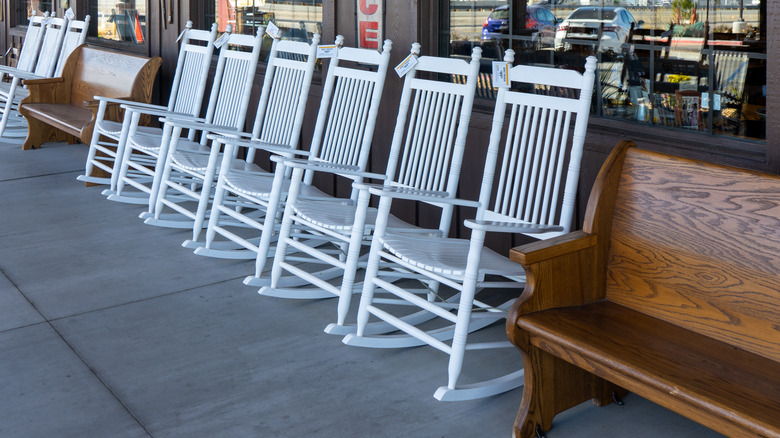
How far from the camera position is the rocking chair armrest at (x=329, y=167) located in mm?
3361

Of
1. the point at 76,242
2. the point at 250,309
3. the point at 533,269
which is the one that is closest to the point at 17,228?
the point at 76,242

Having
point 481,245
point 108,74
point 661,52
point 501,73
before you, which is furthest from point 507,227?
point 108,74

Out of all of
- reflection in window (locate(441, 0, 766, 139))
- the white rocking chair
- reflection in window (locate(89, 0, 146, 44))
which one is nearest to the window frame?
reflection in window (locate(441, 0, 766, 139))

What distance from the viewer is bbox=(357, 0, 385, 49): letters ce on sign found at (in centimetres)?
419

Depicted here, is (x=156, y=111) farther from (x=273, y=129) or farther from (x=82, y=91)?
(x=82, y=91)

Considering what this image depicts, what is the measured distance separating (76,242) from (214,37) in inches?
62.6

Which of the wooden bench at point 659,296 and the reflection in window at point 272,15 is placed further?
the reflection in window at point 272,15

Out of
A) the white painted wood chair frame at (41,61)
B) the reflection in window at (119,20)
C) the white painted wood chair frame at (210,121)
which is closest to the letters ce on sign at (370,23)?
the white painted wood chair frame at (210,121)

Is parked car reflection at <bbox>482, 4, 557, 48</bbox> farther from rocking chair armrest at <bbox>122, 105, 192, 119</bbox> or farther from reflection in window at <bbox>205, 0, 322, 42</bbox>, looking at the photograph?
rocking chair armrest at <bbox>122, 105, 192, 119</bbox>

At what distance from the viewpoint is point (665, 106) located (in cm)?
304

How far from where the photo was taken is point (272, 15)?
526cm

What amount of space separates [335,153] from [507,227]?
4.80 ft

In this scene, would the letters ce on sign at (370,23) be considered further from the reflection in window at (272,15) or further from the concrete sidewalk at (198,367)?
the concrete sidewalk at (198,367)

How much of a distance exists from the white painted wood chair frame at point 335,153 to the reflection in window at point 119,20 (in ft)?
10.5
